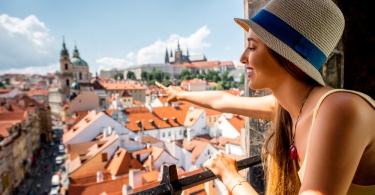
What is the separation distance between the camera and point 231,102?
5.19 feet

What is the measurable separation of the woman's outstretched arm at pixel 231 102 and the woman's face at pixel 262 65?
45 centimetres

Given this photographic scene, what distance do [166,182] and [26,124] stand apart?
1128 inches

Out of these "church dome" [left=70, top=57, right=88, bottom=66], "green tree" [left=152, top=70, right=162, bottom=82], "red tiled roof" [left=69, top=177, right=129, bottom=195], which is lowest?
"red tiled roof" [left=69, top=177, right=129, bottom=195]

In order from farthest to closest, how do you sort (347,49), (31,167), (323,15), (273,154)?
(31,167), (347,49), (273,154), (323,15)

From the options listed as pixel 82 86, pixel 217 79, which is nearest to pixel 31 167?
pixel 82 86

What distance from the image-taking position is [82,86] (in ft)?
165

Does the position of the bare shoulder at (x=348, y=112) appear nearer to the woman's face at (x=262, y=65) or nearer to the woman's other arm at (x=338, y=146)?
the woman's other arm at (x=338, y=146)

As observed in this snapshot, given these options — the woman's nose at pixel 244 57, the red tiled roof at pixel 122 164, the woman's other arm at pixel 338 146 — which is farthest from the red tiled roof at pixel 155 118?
the woman's other arm at pixel 338 146

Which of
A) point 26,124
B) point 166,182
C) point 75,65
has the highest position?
point 75,65

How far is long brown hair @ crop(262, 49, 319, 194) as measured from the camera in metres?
0.90

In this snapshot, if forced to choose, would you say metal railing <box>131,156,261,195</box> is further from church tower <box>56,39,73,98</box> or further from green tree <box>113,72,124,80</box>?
green tree <box>113,72,124,80</box>

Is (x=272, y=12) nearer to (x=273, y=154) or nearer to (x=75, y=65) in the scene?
(x=273, y=154)

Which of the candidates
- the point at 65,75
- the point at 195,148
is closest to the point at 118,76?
the point at 65,75

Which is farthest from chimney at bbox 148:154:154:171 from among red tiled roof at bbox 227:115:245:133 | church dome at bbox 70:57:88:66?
church dome at bbox 70:57:88:66
